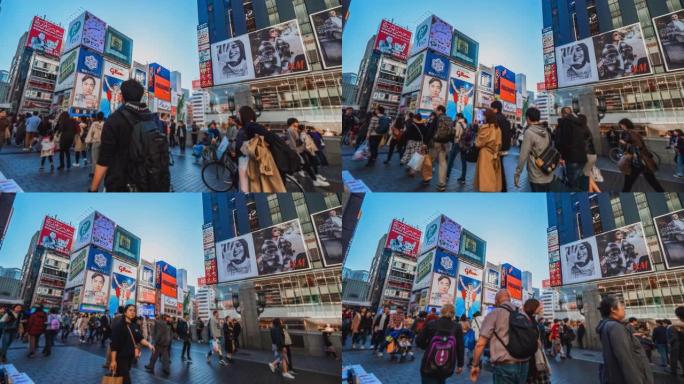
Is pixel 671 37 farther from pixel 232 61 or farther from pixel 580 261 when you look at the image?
pixel 232 61

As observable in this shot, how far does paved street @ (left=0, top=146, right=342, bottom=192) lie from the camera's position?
6.20 meters

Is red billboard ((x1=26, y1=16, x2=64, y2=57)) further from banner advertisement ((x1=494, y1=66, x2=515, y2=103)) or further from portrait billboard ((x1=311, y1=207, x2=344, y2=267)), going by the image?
banner advertisement ((x1=494, y1=66, x2=515, y2=103))

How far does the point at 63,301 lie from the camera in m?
6.71

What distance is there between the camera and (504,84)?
6.36 m

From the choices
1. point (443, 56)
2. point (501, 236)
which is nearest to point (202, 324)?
point (501, 236)

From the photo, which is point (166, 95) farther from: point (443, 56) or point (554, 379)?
point (554, 379)

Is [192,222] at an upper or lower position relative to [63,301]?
upper

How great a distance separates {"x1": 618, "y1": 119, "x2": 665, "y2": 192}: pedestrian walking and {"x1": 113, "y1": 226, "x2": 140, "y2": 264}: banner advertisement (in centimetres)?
A: 606

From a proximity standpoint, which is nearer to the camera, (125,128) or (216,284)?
(125,128)

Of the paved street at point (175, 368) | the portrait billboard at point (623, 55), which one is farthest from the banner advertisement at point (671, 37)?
the paved street at point (175, 368)

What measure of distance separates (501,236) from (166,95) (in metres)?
4.41

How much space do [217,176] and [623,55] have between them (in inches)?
202

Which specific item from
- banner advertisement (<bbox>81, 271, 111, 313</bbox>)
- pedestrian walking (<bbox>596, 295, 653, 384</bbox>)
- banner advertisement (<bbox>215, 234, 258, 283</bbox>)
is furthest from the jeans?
banner advertisement (<bbox>81, 271, 111, 313</bbox>)

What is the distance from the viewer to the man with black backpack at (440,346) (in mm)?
5059
